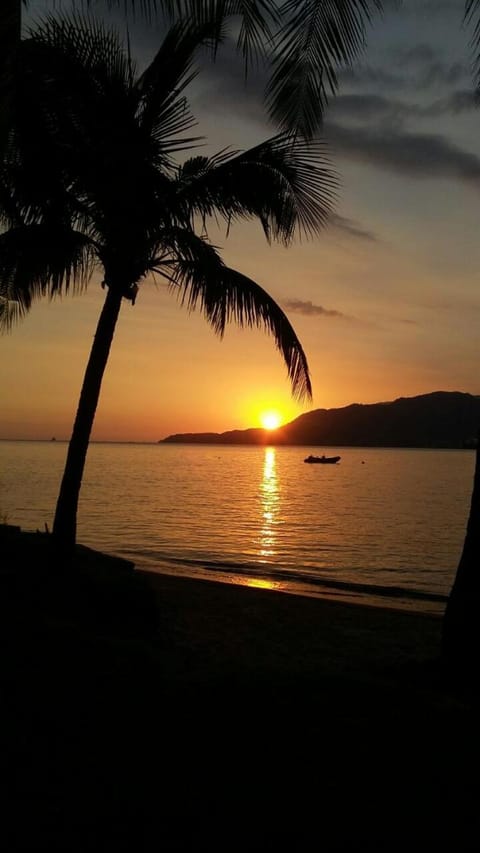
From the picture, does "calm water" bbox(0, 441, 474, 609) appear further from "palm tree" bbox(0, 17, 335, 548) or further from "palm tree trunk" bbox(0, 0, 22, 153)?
"palm tree trunk" bbox(0, 0, 22, 153)

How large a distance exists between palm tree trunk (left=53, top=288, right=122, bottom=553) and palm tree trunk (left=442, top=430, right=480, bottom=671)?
19.1 ft

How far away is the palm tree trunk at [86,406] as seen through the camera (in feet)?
33.0

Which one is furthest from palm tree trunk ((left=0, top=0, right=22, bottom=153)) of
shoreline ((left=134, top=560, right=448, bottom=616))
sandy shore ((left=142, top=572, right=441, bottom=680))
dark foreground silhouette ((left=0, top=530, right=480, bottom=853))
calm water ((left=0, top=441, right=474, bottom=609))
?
calm water ((left=0, top=441, right=474, bottom=609))

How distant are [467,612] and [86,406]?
20.5ft

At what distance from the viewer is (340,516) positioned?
44.6 metres

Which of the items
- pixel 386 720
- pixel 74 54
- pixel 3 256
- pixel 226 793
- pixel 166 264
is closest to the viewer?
pixel 226 793

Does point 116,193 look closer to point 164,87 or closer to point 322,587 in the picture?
point 164,87

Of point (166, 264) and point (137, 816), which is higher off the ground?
point (166, 264)

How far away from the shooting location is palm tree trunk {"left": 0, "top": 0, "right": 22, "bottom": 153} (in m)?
4.16

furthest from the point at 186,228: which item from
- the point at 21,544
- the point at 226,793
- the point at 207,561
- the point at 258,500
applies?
the point at 258,500

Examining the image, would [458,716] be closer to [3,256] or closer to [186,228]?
[186,228]

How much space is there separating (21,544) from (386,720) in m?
6.86

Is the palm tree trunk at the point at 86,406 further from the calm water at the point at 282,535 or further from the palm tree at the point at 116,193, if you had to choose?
the calm water at the point at 282,535

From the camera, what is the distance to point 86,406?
10.1 meters
